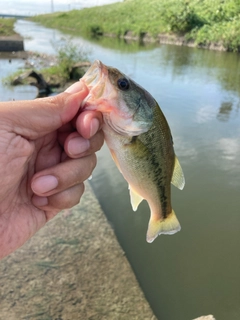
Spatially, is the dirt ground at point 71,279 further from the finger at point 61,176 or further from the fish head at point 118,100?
the fish head at point 118,100

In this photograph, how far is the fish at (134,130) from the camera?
1.86 m

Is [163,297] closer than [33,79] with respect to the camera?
Yes

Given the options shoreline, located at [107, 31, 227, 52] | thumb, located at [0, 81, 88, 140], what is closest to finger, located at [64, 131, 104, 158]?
thumb, located at [0, 81, 88, 140]

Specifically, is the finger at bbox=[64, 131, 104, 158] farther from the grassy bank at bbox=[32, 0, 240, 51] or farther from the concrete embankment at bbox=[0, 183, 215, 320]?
the grassy bank at bbox=[32, 0, 240, 51]

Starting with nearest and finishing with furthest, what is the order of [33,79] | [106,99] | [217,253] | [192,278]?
[106,99] → [192,278] → [217,253] → [33,79]

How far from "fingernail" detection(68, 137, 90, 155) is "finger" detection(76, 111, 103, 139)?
Result: 10 centimetres

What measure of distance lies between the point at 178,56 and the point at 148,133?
81.8 ft

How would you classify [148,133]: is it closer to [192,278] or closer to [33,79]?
[192,278]

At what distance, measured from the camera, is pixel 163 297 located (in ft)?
13.6

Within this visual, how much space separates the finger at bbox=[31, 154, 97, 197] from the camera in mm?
1991

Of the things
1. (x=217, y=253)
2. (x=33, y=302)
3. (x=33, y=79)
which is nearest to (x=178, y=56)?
(x=33, y=79)

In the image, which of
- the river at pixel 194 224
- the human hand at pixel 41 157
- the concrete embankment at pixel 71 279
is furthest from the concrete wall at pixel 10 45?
the human hand at pixel 41 157

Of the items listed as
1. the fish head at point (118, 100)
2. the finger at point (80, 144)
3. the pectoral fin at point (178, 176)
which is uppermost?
the fish head at point (118, 100)

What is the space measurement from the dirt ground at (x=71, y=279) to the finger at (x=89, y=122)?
2403mm
